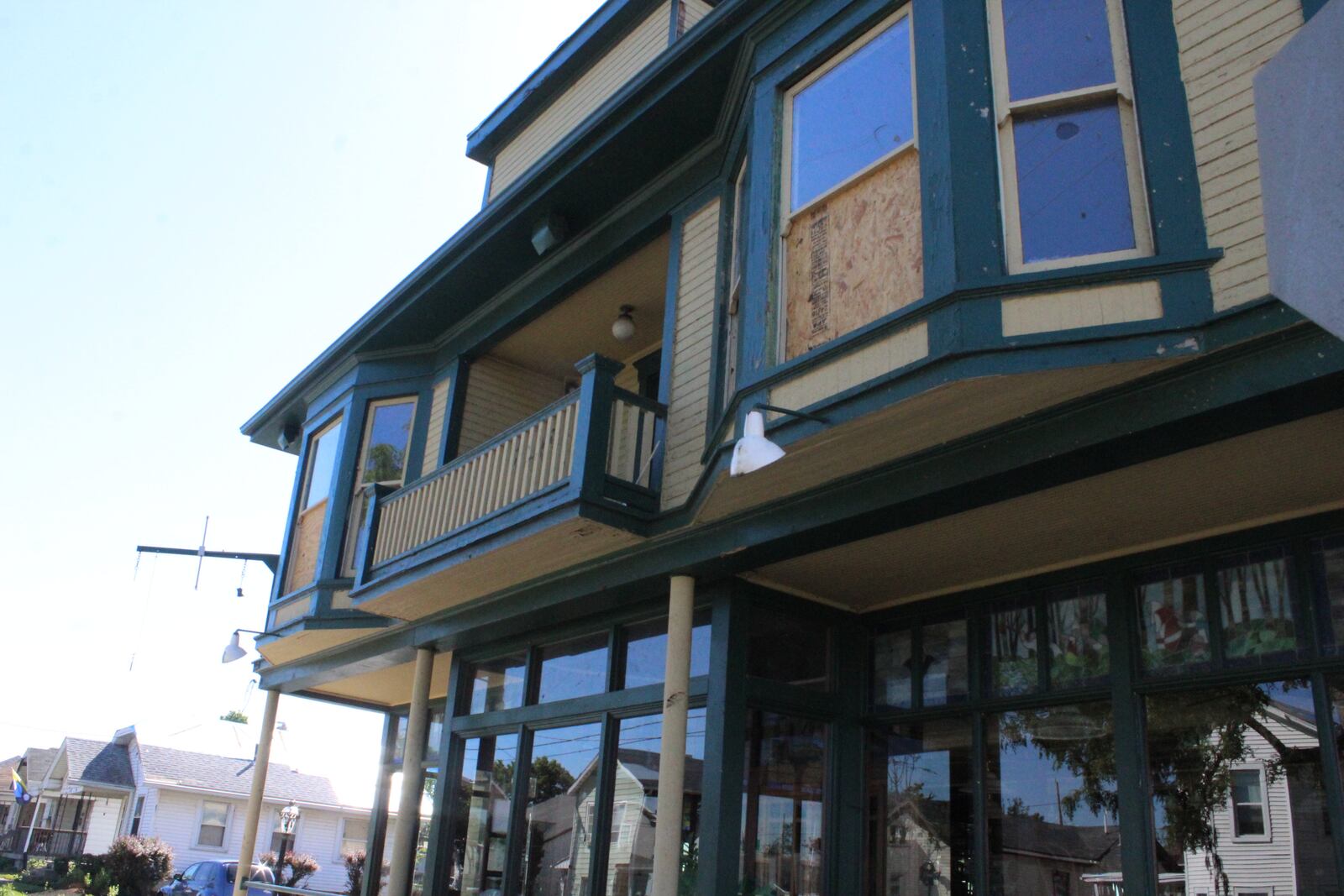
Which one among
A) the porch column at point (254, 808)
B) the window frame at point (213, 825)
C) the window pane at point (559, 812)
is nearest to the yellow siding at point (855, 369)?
the window pane at point (559, 812)

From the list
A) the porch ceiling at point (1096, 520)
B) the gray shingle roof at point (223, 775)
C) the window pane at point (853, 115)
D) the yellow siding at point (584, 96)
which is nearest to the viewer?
the porch ceiling at point (1096, 520)

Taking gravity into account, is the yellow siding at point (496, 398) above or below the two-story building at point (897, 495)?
above

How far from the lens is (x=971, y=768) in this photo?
7121 millimetres

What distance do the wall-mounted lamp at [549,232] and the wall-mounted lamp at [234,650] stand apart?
6.40 m

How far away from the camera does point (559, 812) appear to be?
8.80 m

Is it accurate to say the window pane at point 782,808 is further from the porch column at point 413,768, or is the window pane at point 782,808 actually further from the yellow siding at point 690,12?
the yellow siding at point 690,12

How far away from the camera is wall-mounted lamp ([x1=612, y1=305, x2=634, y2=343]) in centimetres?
1024

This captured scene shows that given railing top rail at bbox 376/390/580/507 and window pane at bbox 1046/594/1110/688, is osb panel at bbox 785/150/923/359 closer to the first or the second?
railing top rail at bbox 376/390/580/507

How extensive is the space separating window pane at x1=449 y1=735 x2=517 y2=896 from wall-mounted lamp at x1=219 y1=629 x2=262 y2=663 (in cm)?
417

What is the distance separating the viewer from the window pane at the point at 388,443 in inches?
468

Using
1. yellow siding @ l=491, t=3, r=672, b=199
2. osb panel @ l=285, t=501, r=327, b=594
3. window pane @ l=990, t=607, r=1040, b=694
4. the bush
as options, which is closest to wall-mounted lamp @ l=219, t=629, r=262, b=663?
osb panel @ l=285, t=501, r=327, b=594

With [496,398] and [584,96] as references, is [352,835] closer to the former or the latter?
[496,398]

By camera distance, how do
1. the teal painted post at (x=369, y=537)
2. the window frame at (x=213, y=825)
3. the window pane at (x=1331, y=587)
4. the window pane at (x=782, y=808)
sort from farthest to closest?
the window frame at (x=213, y=825), the teal painted post at (x=369, y=537), the window pane at (x=782, y=808), the window pane at (x=1331, y=587)

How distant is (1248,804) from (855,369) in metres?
3.09
